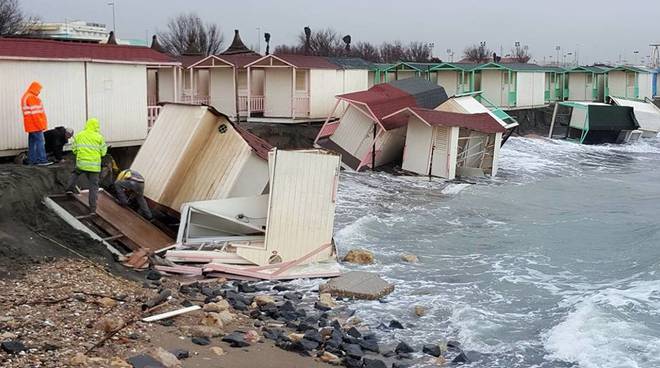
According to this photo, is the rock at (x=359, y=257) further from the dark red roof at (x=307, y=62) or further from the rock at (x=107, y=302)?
the dark red roof at (x=307, y=62)

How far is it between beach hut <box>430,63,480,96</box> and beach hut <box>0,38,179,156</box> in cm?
2654

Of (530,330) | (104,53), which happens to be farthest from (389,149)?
(530,330)

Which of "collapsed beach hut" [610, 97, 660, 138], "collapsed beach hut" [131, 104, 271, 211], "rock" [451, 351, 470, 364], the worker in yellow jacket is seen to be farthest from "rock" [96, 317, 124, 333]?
"collapsed beach hut" [610, 97, 660, 138]

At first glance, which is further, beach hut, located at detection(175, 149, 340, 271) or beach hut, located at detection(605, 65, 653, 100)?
beach hut, located at detection(605, 65, 653, 100)

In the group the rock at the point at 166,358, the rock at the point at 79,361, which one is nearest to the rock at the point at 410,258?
the rock at the point at 166,358

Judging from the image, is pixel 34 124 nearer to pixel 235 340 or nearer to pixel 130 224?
pixel 130 224

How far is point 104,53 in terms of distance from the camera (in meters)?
17.5

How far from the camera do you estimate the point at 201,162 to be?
49.6 feet

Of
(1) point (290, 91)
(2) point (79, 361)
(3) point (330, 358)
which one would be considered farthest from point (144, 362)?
(1) point (290, 91)

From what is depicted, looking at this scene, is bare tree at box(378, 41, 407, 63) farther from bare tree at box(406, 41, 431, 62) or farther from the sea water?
the sea water

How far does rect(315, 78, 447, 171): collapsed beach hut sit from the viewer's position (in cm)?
2814

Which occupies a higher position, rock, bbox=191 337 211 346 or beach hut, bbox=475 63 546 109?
beach hut, bbox=475 63 546 109

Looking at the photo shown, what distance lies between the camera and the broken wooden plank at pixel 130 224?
43.2 ft

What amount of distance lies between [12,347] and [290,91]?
2442 cm
